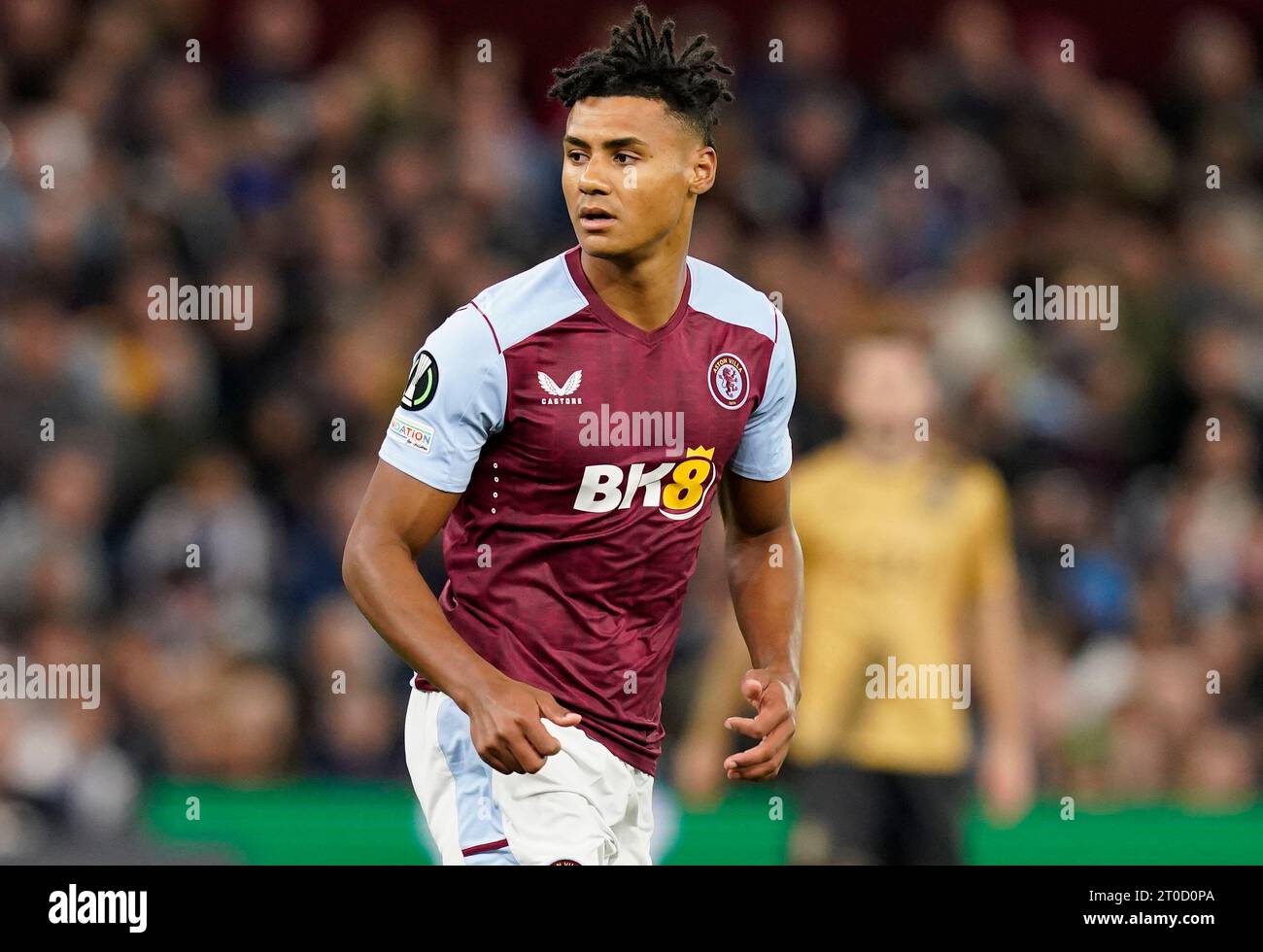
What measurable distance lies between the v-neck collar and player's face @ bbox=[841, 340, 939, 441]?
8.33ft

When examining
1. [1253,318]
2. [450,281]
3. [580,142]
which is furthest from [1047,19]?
[580,142]

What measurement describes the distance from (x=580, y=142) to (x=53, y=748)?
4332 millimetres

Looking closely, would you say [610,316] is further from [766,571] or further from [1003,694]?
[1003,694]

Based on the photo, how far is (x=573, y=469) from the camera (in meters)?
4.15

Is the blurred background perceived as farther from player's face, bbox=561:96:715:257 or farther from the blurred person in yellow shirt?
player's face, bbox=561:96:715:257

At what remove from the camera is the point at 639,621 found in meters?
4.29

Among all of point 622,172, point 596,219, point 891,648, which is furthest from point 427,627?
point 891,648

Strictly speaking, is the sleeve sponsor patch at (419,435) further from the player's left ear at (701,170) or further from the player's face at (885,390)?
the player's face at (885,390)

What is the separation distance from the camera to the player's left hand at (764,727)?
4004 mm

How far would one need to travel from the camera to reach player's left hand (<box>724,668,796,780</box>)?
4.00 metres

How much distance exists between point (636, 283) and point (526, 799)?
1087 millimetres

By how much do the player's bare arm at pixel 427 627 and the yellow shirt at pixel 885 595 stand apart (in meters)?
2.78

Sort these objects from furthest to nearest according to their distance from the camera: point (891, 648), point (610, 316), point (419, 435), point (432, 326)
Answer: point (432, 326), point (891, 648), point (610, 316), point (419, 435)
